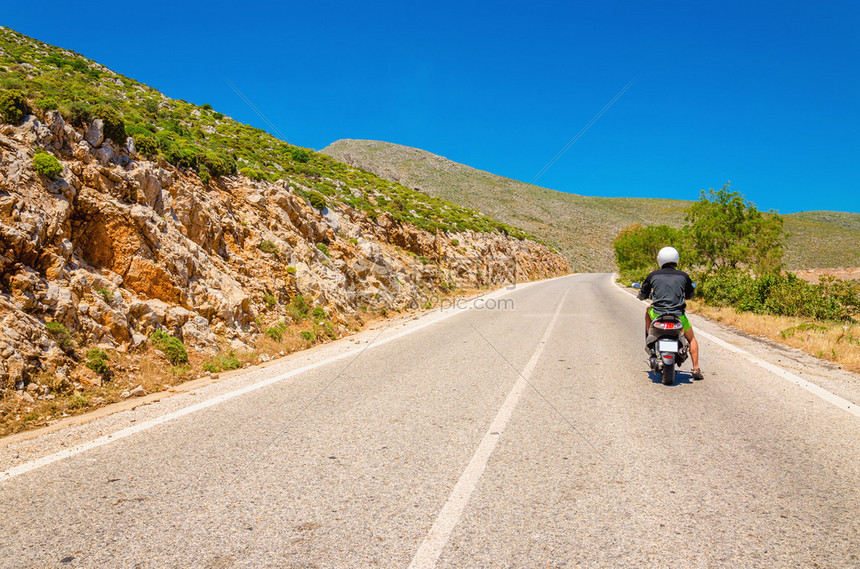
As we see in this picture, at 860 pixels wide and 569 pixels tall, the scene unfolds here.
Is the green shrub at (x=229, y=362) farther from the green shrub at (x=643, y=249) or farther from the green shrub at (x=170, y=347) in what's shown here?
the green shrub at (x=643, y=249)

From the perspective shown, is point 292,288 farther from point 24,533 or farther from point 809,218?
point 809,218

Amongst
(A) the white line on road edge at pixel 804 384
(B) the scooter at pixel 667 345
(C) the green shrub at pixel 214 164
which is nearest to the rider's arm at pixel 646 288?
(B) the scooter at pixel 667 345

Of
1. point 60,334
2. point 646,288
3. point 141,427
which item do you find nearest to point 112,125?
point 60,334

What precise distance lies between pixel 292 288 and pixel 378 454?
9.35 metres

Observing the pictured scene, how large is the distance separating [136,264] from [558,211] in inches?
4271

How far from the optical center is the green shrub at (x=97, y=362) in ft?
21.2

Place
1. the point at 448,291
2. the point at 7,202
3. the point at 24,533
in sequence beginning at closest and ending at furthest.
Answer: the point at 24,533 → the point at 7,202 → the point at 448,291

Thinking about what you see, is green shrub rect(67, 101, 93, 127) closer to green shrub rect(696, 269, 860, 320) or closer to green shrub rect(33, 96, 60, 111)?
green shrub rect(33, 96, 60, 111)

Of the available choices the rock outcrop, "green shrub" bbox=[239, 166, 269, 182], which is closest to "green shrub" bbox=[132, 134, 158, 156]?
the rock outcrop

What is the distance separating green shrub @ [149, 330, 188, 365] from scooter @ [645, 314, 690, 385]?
748 cm

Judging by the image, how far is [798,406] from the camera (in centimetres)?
540

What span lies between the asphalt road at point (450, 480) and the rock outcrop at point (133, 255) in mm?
2302

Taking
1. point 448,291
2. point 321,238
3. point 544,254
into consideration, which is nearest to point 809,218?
point 544,254

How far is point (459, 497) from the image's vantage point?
10.8 ft
